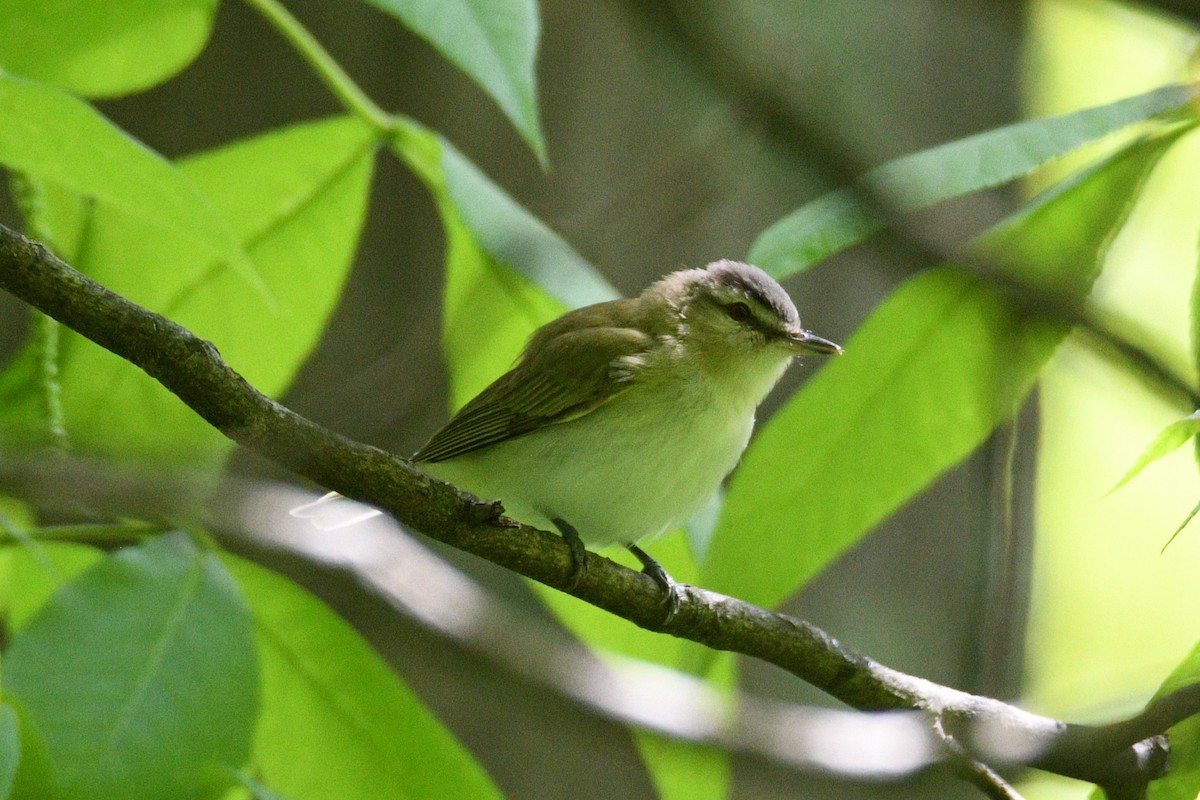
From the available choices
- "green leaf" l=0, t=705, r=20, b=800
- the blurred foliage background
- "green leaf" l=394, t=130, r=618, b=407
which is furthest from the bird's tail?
"green leaf" l=0, t=705, r=20, b=800

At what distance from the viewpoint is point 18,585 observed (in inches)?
76.3

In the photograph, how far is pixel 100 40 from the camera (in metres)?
1.92

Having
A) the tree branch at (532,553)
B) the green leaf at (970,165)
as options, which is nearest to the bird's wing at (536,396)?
the tree branch at (532,553)

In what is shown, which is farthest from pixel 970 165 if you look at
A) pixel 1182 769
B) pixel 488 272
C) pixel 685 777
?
pixel 685 777

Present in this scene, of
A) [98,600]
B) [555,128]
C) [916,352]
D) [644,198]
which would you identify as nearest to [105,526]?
[98,600]

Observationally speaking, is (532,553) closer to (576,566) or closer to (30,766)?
(576,566)

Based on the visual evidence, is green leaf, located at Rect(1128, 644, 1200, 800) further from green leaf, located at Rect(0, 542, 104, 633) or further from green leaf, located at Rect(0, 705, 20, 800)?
green leaf, located at Rect(0, 542, 104, 633)

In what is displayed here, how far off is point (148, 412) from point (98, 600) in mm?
526

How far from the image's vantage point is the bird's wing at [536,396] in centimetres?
285

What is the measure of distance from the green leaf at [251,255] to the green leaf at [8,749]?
744mm

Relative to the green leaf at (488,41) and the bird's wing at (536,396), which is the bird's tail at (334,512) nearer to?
the bird's wing at (536,396)

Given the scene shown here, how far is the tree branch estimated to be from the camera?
52.2 inches

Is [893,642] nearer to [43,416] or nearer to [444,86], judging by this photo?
[444,86]

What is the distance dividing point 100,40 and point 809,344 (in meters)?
1.86
